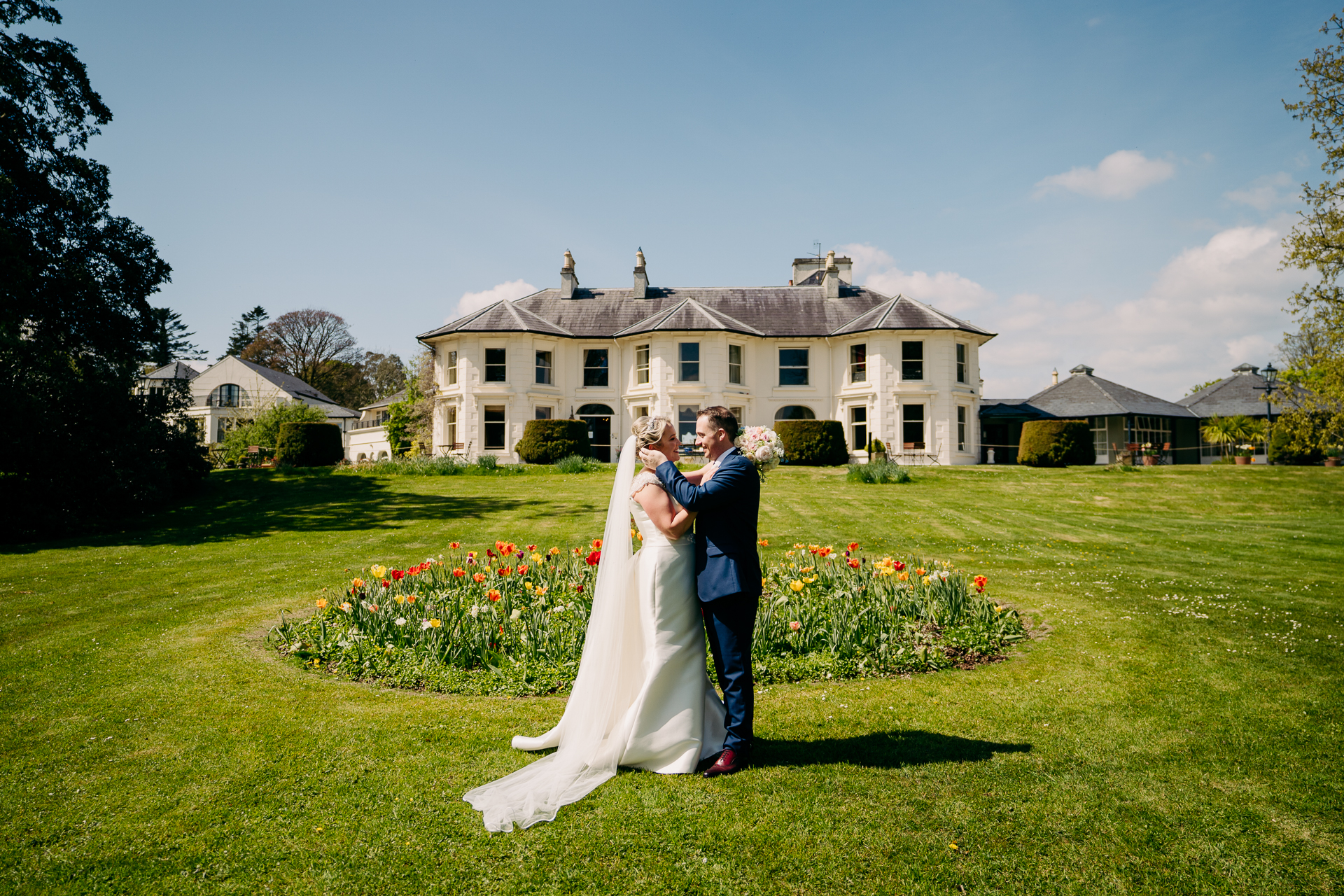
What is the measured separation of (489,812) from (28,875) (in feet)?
6.75

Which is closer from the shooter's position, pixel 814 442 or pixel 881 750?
pixel 881 750

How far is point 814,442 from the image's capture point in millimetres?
25469

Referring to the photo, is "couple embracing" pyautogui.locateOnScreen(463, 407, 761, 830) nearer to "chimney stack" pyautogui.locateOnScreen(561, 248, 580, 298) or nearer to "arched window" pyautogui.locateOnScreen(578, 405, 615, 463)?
"arched window" pyautogui.locateOnScreen(578, 405, 615, 463)

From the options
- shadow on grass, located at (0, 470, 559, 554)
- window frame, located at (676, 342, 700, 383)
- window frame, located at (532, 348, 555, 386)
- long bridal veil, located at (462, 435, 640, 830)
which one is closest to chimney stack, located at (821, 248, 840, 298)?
window frame, located at (676, 342, 700, 383)

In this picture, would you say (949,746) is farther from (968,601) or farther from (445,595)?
(445,595)

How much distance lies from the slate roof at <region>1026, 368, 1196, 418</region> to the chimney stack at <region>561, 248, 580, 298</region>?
1064 inches

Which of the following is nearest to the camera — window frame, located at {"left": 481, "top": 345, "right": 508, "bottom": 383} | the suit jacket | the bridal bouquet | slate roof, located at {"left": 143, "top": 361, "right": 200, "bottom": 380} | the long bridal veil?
the long bridal veil

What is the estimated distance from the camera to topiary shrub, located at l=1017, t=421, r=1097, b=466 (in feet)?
87.9

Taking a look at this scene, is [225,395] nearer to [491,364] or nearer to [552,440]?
[491,364]

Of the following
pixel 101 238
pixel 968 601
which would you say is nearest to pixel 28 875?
pixel 968 601

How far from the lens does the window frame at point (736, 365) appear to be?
3139 cm

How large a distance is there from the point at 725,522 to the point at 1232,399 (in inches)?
1943

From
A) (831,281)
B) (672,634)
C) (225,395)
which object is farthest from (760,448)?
(225,395)

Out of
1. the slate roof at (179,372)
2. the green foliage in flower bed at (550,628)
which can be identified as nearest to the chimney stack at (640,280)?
the green foliage in flower bed at (550,628)
